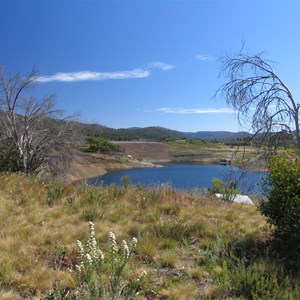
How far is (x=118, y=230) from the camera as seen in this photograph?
5.72 meters

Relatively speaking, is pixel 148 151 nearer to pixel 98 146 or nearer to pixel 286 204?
pixel 98 146

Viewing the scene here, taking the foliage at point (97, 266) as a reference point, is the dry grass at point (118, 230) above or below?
below

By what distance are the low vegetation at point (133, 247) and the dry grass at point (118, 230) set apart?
0.05 ft

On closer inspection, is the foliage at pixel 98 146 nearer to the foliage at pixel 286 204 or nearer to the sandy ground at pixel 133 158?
the sandy ground at pixel 133 158

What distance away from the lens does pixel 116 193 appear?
8.31m

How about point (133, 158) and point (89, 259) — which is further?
point (133, 158)

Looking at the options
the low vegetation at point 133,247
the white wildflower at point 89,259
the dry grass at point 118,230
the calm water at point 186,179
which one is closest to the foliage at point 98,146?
the calm water at point 186,179

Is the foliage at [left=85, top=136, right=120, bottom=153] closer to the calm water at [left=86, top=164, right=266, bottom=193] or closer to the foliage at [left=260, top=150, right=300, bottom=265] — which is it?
the calm water at [left=86, top=164, right=266, bottom=193]

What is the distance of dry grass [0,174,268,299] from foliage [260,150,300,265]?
892mm

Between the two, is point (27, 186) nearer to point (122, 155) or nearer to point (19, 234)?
point (19, 234)

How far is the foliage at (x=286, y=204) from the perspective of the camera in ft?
15.2

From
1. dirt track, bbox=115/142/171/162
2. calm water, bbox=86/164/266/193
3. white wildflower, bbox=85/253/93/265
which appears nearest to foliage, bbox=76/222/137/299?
white wildflower, bbox=85/253/93/265

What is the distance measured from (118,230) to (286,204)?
2696 millimetres

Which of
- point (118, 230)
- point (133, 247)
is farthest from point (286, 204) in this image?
point (118, 230)
